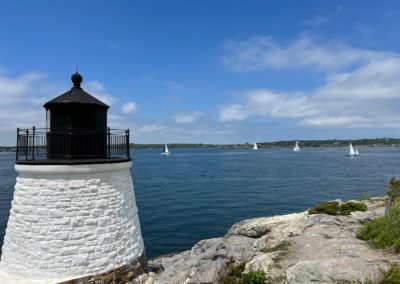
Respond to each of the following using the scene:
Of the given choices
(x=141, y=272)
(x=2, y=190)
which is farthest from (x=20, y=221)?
(x=2, y=190)

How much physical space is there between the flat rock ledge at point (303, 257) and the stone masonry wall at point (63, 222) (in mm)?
2194

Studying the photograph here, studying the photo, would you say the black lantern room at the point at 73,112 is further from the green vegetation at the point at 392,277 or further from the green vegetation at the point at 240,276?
the green vegetation at the point at 392,277

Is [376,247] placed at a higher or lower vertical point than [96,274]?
higher

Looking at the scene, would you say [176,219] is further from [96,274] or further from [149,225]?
[96,274]

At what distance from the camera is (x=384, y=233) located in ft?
31.0

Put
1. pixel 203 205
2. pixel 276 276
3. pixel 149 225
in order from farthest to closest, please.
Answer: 1. pixel 203 205
2. pixel 149 225
3. pixel 276 276

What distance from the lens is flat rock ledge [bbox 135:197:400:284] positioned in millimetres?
7621

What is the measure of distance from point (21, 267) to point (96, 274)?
2.29 m

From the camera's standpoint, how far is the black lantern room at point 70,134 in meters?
10.5

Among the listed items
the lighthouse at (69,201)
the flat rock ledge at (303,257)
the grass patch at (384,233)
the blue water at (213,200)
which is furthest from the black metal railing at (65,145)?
the blue water at (213,200)

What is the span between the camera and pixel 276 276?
8.17 metres

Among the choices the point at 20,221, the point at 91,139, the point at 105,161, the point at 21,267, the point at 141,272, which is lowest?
the point at 141,272

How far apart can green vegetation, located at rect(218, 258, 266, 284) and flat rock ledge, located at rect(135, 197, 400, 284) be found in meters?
0.18

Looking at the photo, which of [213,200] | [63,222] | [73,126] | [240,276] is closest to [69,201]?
[63,222]
